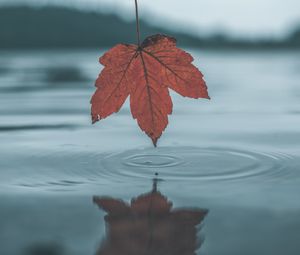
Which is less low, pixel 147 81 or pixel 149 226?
pixel 147 81

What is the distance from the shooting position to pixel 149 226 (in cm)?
84

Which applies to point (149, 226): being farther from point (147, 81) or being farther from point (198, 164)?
point (198, 164)

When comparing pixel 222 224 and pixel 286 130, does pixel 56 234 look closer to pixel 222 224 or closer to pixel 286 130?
pixel 222 224

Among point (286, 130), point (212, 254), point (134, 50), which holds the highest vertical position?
point (134, 50)

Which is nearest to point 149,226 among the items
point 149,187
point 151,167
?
point 149,187

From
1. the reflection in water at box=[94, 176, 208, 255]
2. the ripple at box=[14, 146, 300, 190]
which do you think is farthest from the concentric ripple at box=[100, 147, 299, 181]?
the reflection in water at box=[94, 176, 208, 255]

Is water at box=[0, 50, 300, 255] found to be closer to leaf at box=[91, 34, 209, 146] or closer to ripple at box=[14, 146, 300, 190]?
ripple at box=[14, 146, 300, 190]

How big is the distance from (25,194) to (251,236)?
1.55 ft

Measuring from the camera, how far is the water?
0.79 m

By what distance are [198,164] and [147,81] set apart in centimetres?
38

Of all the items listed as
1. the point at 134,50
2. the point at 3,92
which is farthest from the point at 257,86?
the point at 134,50

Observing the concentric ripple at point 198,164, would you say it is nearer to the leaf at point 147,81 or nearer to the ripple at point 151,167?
the ripple at point 151,167

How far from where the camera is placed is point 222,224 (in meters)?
0.86

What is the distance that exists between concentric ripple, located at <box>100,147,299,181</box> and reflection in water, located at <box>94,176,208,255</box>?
0.59ft
